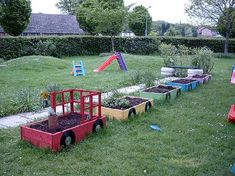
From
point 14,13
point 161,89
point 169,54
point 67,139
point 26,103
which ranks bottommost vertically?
point 67,139

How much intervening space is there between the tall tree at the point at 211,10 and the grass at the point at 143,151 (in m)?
21.9

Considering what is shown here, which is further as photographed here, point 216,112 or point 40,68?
point 40,68

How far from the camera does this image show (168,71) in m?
12.1

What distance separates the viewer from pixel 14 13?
22688mm

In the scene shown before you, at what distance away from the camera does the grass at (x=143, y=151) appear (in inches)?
147

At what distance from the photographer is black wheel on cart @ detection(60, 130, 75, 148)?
4.28 metres

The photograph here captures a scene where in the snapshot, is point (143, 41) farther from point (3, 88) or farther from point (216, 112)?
point (216, 112)

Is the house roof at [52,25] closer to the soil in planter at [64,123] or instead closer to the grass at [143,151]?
the soil in planter at [64,123]

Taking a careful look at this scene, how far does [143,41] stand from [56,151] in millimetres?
23504

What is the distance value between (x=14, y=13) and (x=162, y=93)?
18866 mm

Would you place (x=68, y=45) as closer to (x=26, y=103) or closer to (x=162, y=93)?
(x=162, y=93)

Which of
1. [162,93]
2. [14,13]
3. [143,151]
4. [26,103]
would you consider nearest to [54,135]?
[143,151]

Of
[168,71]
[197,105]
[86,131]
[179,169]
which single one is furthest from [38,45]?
[179,169]

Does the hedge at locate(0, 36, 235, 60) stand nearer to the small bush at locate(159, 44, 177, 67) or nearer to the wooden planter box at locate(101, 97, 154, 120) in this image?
the small bush at locate(159, 44, 177, 67)
